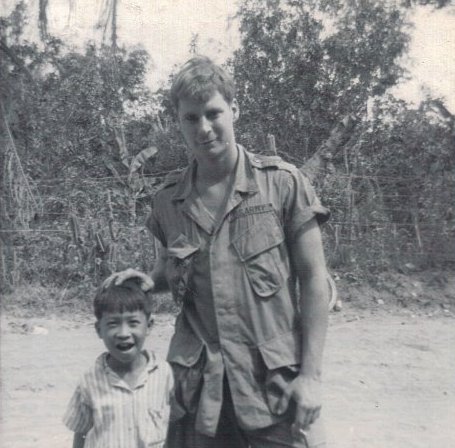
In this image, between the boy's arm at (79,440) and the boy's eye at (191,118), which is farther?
the boy's arm at (79,440)

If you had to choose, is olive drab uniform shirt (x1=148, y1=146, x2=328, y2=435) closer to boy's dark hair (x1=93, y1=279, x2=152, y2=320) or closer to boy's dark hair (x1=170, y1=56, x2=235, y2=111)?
boy's dark hair (x1=93, y1=279, x2=152, y2=320)

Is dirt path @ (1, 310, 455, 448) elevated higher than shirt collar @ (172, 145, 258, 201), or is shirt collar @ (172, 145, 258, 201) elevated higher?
shirt collar @ (172, 145, 258, 201)

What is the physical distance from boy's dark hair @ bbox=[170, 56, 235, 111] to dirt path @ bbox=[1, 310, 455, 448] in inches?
111

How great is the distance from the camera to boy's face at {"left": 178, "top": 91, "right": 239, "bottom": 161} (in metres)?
1.96

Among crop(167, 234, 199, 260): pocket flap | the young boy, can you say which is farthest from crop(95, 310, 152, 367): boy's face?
crop(167, 234, 199, 260): pocket flap

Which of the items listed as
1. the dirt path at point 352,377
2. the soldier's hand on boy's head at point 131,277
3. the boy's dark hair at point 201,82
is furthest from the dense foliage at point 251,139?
the boy's dark hair at point 201,82

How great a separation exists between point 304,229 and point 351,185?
22.7ft

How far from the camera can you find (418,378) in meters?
5.47

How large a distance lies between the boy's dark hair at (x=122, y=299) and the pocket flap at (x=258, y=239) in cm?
40

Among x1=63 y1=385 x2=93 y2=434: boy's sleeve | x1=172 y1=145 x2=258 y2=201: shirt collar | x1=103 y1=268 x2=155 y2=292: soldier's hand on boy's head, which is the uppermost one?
x1=172 y1=145 x2=258 y2=201: shirt collar

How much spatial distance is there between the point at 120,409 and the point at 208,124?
981mm

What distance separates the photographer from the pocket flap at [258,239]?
1.98 meters

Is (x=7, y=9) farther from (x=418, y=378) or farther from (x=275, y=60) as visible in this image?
(x=418, y=378)

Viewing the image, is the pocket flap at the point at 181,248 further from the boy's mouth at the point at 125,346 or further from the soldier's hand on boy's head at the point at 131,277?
the boy's mouth at the point at 125,346
